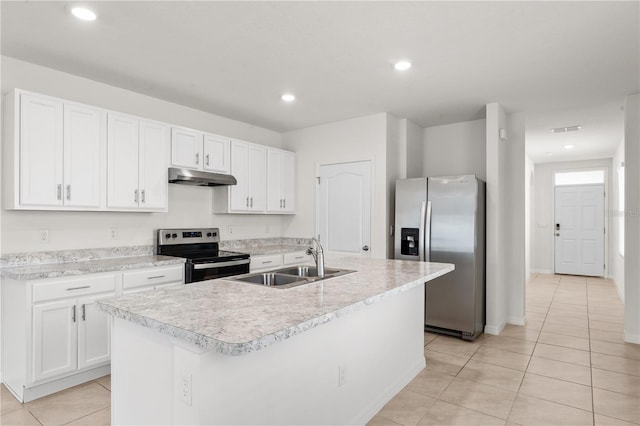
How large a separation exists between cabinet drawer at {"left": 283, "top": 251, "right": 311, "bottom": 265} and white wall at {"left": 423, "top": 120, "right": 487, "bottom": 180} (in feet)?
6.66

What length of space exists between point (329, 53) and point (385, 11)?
67 cm

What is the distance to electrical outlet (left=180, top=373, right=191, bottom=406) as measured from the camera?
136 cm

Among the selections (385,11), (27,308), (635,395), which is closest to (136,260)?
(27,308)

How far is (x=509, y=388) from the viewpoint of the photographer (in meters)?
2.82

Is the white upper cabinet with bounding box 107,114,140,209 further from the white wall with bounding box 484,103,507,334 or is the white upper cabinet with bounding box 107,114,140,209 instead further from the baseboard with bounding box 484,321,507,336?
the baseboard with bounding box 484,321,507,336

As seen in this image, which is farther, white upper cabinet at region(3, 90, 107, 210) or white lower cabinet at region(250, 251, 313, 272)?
white lower cabinet at region(250, 251, 313, 272)

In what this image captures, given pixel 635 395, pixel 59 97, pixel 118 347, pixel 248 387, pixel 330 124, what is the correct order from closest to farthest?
pixel 248 387 → pixel 118 347 → pixel 635 395 → pixel 59 97 → pixel 330 124

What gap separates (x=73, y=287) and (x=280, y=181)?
280 cm

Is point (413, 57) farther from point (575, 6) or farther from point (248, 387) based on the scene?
point (248, 387)

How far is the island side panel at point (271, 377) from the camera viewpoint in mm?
1392

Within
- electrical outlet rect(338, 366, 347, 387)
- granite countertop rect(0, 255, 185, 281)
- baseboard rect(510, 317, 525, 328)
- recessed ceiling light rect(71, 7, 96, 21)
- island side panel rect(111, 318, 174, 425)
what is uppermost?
recessed ceiling light rect(71, 7, 96, 21)

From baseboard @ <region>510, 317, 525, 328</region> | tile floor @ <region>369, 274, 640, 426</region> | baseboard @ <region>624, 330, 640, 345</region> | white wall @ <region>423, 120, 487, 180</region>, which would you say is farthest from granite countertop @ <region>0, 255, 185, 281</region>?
baseboard @ <region>624, 330, 640, 345</region>

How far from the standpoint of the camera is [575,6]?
7.18 feet

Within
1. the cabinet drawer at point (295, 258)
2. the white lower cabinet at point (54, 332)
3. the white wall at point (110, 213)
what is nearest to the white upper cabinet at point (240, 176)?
the white wall at point (110, 213)
